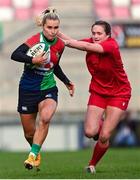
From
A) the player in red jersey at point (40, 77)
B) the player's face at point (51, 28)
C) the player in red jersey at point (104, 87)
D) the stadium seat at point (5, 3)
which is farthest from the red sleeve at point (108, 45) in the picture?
the stadium seat at point (5, 3)

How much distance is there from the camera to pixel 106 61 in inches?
486

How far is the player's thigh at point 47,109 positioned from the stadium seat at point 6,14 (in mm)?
22607

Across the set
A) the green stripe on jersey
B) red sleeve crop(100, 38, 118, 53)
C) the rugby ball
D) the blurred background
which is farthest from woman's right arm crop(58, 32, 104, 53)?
the blurred background

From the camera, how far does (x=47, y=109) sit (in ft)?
39.4

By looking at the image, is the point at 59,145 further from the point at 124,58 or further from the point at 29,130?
the point at 29,130

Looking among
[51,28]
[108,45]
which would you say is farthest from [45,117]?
[108,45]

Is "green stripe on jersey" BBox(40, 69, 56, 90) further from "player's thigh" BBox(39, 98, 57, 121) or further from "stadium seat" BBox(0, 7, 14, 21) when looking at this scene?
"stadium seat" BBox(0, 7, 14, 21)

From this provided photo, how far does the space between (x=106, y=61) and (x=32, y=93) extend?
1120mm

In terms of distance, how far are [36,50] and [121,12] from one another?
24.2 meters

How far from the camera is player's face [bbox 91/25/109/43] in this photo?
12.2 meters

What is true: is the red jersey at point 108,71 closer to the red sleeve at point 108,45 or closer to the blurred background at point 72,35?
the red sleeve at point 108,45

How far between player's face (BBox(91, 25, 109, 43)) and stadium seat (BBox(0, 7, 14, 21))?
2241 centimetres

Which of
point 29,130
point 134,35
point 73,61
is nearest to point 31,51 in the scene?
point 29,130

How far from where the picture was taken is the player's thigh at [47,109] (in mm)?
11969
